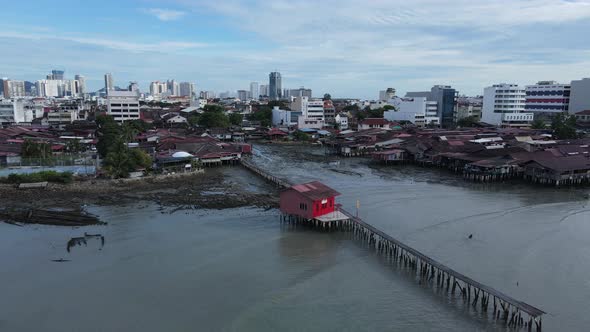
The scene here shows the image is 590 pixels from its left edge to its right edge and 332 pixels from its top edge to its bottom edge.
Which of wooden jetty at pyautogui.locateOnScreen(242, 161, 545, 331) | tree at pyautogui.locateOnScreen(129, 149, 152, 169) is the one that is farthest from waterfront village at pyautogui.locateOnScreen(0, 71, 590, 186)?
wooden jetty at pyautogui.locateOnScreen(242, 161, 545, 331)

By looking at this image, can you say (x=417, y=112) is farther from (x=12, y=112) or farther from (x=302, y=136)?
(x=12, y=112)

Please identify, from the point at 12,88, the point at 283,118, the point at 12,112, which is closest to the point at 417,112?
A: the point at 283,118

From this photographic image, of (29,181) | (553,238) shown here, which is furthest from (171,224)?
(553,238)

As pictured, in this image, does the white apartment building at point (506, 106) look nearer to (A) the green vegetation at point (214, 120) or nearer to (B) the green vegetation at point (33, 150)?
(A) the green vegetation at point (214, 120)

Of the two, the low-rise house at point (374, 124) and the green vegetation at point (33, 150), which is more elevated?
the low-rise house at point (374, 124)

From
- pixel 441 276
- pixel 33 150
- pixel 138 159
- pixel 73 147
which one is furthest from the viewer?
pixel 73 147

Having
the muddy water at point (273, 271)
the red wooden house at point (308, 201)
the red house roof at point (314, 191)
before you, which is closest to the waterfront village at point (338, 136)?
the muddy water at point (273, 271)
